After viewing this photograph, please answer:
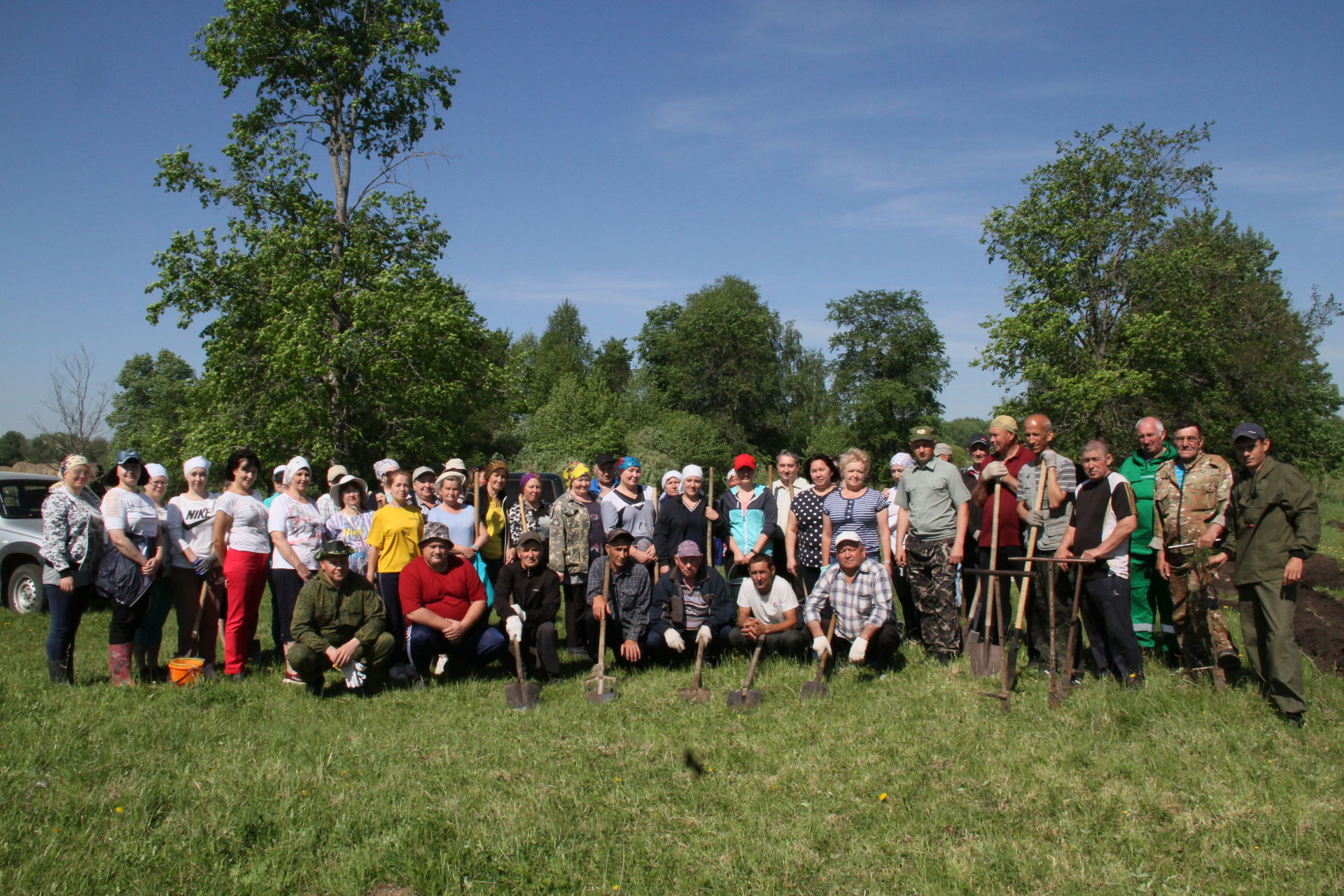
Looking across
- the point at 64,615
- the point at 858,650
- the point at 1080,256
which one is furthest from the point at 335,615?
the point at 1080,256

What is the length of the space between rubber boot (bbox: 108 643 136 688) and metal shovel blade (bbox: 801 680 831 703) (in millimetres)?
5289

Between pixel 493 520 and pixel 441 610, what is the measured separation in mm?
1328

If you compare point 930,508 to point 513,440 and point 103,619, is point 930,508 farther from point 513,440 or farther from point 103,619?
point 513,440

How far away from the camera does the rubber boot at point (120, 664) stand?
269 inches

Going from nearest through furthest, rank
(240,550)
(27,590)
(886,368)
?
1. (240,550)
2. (27,590)
3. (886,368)

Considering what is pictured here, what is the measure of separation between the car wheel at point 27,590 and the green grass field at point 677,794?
5.41m

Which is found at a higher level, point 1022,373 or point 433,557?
point 1022,373

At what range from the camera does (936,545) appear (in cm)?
743

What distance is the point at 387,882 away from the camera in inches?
155

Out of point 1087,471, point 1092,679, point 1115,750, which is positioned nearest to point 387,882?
point 1115,750

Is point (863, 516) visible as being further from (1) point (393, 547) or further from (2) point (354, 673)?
(2) point (354, 673)

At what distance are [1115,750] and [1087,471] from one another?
7.28ft

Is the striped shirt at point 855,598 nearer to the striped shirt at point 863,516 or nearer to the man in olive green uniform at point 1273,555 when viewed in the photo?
the striped shirt at point 863,516

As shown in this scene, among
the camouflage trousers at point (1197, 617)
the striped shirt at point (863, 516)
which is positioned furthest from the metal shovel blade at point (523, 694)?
the camouflage trousers at point (1197, 617)
